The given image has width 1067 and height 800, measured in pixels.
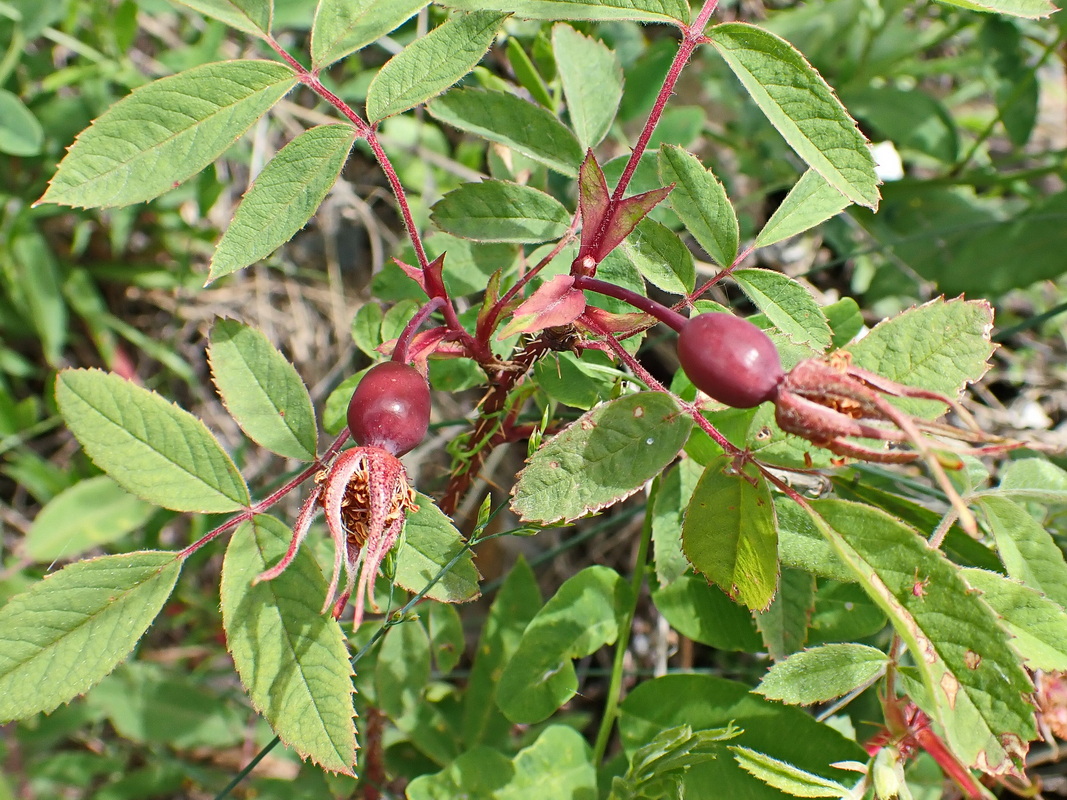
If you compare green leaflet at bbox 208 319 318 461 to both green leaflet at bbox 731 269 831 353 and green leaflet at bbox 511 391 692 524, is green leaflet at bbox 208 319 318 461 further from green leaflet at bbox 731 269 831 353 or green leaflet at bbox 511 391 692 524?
green leaflet at bbox 731 269 831 353

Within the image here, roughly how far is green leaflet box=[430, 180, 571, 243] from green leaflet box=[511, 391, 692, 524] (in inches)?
19.8

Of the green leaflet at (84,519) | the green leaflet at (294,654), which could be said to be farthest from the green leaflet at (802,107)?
the green leaflet at (84,519)

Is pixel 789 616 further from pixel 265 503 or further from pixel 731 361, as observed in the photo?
pixel 265 503

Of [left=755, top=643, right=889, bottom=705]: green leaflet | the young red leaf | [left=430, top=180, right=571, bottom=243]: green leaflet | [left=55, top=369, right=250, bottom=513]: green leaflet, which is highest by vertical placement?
the young red leaf

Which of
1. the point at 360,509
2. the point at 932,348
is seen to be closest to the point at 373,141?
the point at 360,509

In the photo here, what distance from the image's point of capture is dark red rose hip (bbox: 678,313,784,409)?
111 centimetres

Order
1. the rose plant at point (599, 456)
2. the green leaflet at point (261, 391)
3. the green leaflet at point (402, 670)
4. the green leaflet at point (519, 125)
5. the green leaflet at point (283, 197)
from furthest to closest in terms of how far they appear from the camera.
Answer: the green leaflet at point (402, 670) → the green leaflet at point (519, 125) → the green leaflet at point (261, 391) → the green leaflet at point (283, 197) → the rose plant at point (599, 456)

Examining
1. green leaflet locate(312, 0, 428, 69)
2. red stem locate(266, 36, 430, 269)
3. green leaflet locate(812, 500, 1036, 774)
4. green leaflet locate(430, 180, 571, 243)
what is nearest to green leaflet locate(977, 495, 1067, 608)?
green leaflet locate(812, 500, 1036, 774)

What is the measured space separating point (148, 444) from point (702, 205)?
1.07 m

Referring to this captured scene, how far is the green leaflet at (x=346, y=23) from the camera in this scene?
1.43 meters

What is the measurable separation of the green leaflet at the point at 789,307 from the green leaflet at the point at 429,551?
2.07 ft

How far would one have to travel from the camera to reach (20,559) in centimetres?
262

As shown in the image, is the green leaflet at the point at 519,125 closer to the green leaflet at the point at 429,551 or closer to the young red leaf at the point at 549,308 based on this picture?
the young red leaf at the point at 549,308

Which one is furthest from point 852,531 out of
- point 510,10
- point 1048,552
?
point 510,10
